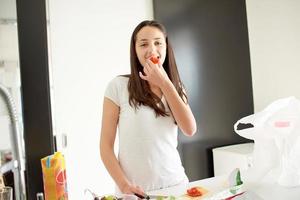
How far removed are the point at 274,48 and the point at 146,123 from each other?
153 centimetres

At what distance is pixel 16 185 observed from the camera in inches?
18.3

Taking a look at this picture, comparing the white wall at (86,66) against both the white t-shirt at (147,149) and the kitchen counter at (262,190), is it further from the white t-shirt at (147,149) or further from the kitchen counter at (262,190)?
the kitchen counter at (262,190)

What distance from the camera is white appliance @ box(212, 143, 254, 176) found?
4.90 feet

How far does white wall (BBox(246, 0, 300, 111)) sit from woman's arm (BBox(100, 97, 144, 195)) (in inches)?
56.1

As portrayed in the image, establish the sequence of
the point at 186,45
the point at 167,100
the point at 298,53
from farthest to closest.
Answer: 1. the point at 298,53
2. the point at 186,45
3. the point at 167,100

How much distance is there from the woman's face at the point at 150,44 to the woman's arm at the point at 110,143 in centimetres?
15

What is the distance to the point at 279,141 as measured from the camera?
1.73 feet

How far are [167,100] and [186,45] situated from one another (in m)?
1.02

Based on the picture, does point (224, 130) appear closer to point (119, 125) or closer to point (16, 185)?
point (119, 125)

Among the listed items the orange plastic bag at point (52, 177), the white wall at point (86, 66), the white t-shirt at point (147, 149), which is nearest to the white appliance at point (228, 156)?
the white wall at point (86, 66)

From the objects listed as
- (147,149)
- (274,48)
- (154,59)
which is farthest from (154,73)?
(274,48)

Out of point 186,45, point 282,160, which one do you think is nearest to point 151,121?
point 282,160

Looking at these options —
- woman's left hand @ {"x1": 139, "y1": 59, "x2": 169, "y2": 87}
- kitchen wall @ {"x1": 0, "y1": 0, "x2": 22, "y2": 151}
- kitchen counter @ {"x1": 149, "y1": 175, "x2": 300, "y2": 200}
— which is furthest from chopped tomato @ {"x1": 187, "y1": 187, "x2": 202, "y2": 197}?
kitchen wall @ {"x1": 0, "y1": 0, "x2": 22, "y2": 151}

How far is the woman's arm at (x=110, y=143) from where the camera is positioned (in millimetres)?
708
